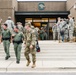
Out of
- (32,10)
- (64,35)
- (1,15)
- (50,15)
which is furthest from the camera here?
(32,10)

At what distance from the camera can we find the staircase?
11797 mm

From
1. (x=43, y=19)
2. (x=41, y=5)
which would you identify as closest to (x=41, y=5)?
(x=41, y=5)

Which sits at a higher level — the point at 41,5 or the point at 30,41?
the point at 41,5

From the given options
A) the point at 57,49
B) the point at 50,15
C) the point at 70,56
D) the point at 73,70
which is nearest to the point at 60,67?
the point at 73,70

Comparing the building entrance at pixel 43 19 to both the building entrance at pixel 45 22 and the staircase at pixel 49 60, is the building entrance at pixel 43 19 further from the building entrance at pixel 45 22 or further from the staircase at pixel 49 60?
the staircase at pixel 49 60

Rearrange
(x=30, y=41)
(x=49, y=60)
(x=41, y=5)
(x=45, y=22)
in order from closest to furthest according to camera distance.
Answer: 1. (x=30, y=41)
2. (x=49, y=60)
3. (x=45, y=22)
4. (x=41, y=5)

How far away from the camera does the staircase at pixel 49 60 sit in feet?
38.7

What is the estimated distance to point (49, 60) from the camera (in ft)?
48.3

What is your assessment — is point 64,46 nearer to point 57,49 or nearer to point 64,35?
point 57,49

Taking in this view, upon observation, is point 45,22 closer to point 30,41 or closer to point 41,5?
point 41,5

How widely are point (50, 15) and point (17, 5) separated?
4838 mm

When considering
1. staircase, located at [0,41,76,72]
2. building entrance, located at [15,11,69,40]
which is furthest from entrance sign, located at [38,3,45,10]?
staircase, located at [0,41,76,72]

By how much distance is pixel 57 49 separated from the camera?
54.7 ft

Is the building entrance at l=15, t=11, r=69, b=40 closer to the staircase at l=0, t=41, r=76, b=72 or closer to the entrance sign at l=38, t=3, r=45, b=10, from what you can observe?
the entrance sign at l=38, t=3, r=45, b=10
